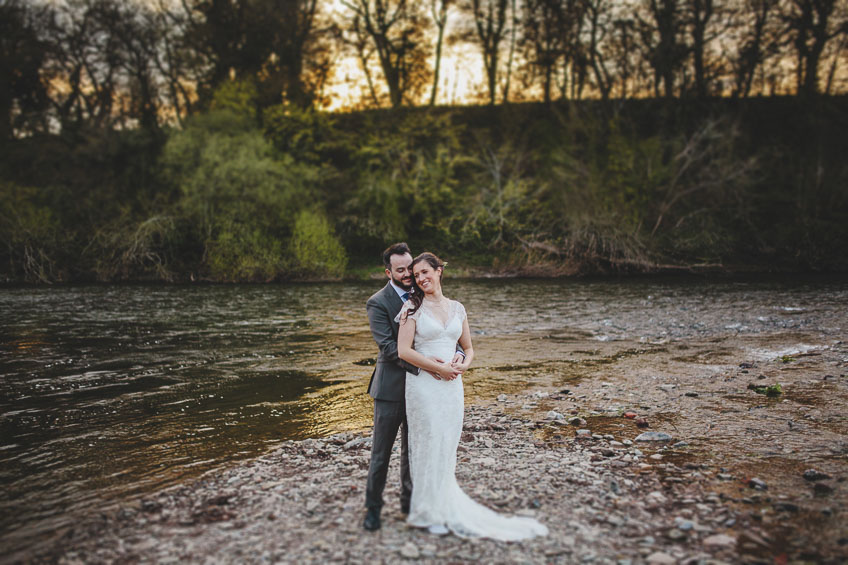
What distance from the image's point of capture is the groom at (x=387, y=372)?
17.7 feet

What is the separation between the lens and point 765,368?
11.8 metres

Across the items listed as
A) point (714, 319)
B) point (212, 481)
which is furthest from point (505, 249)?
point (212, 481)

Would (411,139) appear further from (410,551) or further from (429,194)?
(410,551)

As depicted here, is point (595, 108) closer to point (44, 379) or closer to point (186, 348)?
point (186, 348)

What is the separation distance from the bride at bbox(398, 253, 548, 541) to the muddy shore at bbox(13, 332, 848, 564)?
268mm

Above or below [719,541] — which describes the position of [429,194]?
above

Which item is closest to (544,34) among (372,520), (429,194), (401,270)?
(429,194)

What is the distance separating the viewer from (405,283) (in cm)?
554

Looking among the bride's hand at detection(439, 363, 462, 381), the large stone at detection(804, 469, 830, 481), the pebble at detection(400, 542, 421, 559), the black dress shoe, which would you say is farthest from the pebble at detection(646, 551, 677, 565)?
the large stone at detection(804, 469, 830, 481)

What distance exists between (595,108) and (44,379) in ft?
141

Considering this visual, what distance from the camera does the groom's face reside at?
18.0 feet

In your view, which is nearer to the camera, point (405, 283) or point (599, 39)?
point (405, 283)

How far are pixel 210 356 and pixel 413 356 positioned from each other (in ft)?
35.8

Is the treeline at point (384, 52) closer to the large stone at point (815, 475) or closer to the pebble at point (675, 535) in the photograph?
the large stone at point (815, 475)
